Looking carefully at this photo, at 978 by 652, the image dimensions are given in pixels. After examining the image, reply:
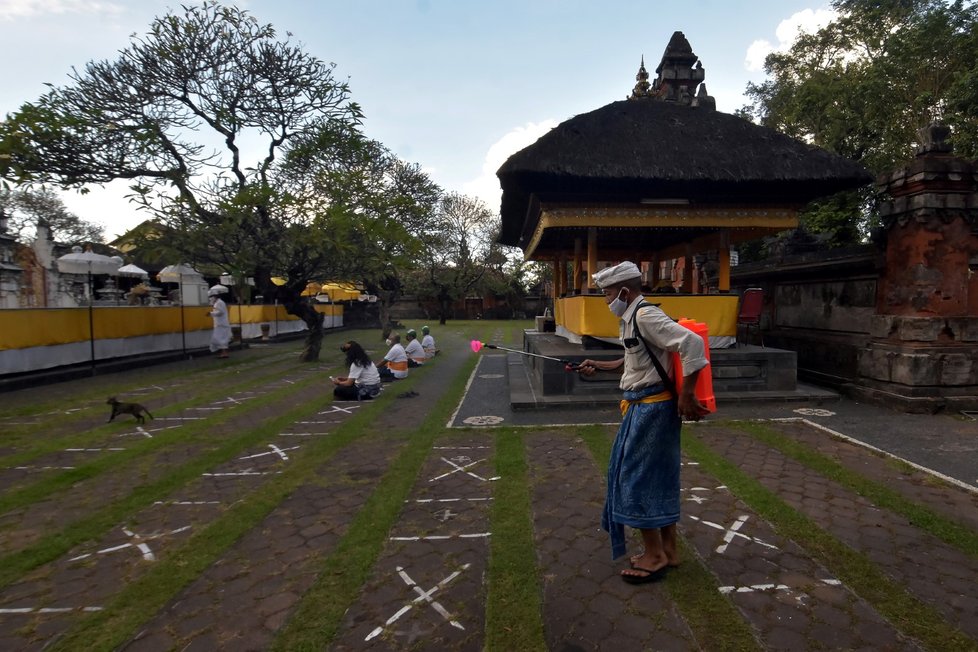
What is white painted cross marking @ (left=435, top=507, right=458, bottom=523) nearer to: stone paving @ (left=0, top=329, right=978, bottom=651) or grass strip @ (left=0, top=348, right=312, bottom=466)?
stone paving @ (left=0, top=329, right=978, bottom=651)

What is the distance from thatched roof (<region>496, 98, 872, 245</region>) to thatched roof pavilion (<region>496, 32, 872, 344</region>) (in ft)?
0.06

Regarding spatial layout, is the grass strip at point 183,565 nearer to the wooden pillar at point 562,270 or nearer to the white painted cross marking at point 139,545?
the white painted cross marking at point 139,545

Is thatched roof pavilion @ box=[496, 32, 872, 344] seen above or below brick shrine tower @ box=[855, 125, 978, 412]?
above

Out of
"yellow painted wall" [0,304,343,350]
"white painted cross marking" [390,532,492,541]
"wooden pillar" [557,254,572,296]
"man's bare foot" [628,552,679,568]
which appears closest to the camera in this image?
"man's bare foot" [628,552,679,568]

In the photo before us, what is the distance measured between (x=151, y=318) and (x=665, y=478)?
49.6 feet

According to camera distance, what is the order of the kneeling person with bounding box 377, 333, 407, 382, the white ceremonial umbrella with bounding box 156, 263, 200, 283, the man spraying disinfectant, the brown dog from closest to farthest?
the man spraying disinfectant < the brown dog < the kneeling person with bounding box 377, 333, 407, 382 < the white ceremonial umbrella with bounding box 156, 263, 200, 283

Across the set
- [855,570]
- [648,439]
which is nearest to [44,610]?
[648,439]

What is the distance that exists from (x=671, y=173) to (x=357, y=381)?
21.5 ft

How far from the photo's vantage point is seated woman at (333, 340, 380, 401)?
8.75 meters

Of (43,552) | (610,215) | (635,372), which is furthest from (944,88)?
(43,552)

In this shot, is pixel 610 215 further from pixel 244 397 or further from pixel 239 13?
pixel 239 13

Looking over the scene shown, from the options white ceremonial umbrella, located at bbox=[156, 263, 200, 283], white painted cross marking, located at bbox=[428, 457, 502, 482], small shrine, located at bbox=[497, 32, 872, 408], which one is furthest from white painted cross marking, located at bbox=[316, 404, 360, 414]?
white ceremonial umbrella, located at bbox=[156, 263, 200, 283]

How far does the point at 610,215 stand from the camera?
905 cm

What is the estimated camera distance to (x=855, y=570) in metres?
3.07
